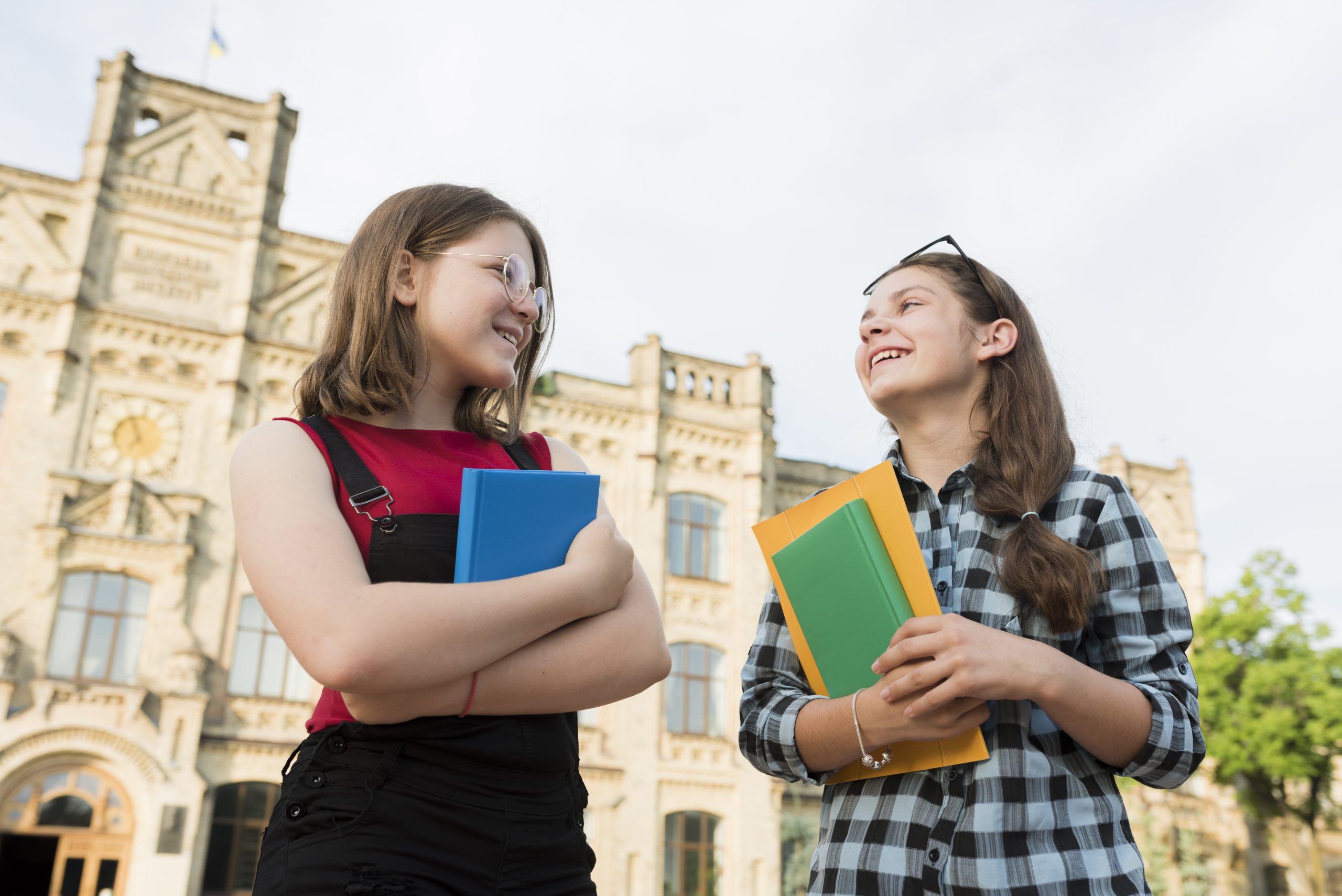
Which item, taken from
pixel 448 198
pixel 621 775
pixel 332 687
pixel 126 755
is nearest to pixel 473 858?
pixel 332 687

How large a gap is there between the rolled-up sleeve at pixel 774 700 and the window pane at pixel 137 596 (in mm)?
16263

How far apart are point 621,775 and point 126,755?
26.8 feet

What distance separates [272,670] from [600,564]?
54.3ft

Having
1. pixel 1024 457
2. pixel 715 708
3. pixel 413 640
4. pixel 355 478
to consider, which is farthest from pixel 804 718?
pixel 715 708

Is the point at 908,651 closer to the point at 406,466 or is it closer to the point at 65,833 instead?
the point at 406,466

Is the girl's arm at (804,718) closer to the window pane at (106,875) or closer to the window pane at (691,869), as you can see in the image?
the window pane at (106,875)

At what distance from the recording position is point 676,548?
21.0 metres

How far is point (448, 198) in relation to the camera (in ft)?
7.70

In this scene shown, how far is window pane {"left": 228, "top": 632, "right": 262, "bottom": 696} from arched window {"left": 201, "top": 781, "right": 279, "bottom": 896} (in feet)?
4.88

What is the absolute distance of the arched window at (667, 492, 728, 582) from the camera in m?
20.9

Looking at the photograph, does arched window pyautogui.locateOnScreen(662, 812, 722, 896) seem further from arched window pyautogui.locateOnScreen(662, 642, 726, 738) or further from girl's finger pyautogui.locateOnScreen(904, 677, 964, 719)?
girl's finger pyautogui.locateOnScreen(904, 677, 964, 719)

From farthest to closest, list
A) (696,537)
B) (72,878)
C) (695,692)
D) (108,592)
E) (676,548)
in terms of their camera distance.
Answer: (696,537) → (676,548) → (695,692) → (108,592) → (72,878)

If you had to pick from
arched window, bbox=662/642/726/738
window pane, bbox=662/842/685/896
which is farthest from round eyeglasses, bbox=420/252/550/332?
window pane, bbox=662/842/685/896

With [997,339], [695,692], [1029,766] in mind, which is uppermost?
[695,692]
